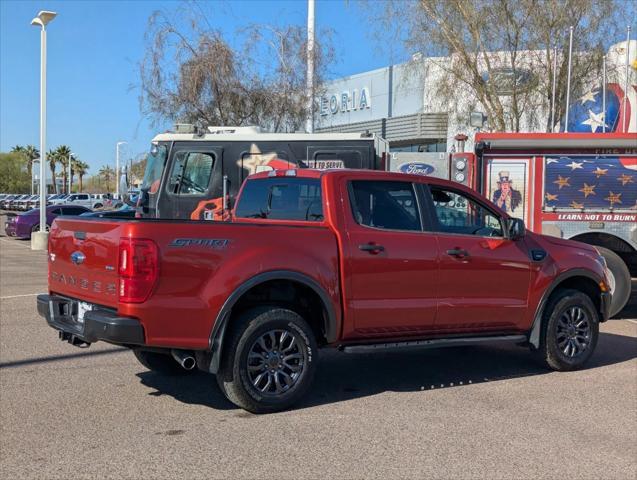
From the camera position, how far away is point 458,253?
21.5 ft

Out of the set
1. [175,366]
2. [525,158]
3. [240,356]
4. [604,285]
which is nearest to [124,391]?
[175,366]

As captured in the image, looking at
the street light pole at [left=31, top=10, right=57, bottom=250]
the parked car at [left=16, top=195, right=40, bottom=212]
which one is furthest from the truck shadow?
the parked car at [left=16, top=195, right=40, bottom=212]

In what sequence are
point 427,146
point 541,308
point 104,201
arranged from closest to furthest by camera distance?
point 541,308
point 427,146
point 104,201

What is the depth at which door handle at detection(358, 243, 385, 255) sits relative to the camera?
19.8ft

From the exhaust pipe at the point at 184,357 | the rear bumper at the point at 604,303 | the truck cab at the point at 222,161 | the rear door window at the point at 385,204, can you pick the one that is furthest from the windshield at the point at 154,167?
the rear bumper at the point at 604,303

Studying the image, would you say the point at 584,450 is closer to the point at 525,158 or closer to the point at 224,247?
the point at 224,247

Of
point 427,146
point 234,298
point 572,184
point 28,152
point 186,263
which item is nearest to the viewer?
point 186,263

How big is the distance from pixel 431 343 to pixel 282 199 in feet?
6.36

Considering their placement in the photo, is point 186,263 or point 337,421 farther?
point 337,421

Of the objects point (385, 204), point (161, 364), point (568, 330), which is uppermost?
point (385, 204)

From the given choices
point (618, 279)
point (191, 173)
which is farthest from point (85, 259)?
point (618, 279)

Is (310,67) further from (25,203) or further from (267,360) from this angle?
(25,203)

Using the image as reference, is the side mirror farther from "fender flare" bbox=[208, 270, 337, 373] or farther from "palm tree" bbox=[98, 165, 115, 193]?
"palm tree" bbox=[98, 165, 115, 193]

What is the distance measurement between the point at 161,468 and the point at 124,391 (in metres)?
1.96
